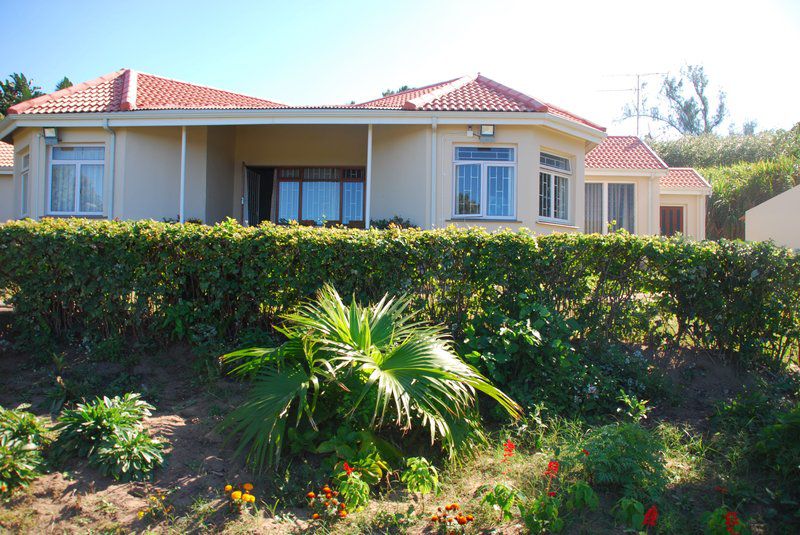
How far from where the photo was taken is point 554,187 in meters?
13.2

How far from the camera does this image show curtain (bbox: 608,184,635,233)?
58.0 feet

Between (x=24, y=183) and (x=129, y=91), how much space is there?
12.1 ft

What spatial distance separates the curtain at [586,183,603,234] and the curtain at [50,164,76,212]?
44.0 ft

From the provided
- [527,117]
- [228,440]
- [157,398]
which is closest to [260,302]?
[157,398]

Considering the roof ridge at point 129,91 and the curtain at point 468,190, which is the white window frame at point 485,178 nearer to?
the curtain at point 468,190

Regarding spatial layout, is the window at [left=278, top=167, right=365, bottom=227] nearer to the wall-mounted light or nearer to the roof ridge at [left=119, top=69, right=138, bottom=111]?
the roof ridge at [left=119, top=69, right=138, bottom=111]

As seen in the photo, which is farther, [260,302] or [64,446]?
[260,302]

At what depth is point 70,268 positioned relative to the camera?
21.9ft

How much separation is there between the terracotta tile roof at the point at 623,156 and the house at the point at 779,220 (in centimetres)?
313

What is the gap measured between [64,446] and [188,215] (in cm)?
933

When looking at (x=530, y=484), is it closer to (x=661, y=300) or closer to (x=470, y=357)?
(x=470, y=357)

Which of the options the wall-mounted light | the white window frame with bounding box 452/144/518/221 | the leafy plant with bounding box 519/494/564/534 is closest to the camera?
the leafy plant with bounding box 519/494/564/534

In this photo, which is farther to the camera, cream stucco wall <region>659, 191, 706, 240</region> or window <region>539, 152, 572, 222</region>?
cream stucco wall <region>659, 191, 706, 240</region>

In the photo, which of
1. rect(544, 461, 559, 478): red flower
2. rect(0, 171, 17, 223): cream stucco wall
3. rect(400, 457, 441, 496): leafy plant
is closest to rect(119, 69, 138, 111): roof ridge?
rect(0, 171, 17, 223): cream stucco wall
